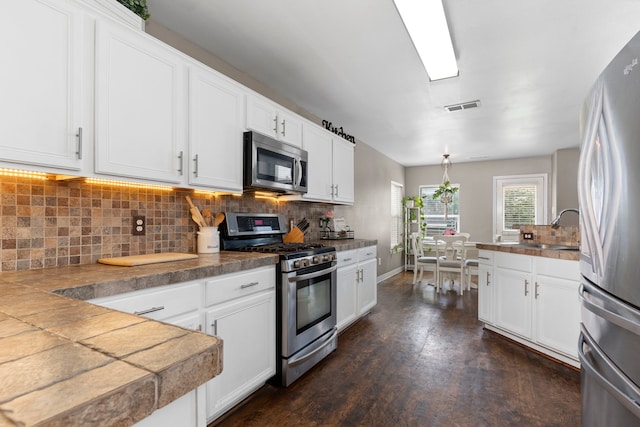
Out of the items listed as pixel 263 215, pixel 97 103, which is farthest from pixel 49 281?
pixel 263 215

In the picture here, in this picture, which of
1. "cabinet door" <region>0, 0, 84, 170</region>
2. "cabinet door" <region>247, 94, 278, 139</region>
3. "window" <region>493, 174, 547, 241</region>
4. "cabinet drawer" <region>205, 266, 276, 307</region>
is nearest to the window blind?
"window" <region>493, 174, 547, 241</region>

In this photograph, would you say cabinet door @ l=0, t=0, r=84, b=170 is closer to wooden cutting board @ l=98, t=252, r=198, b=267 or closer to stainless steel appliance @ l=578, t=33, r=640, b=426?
wooden cutting board @ l=98, t=252, r=198, b=267

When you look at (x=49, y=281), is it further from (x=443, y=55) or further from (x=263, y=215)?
(x=443, y=55)

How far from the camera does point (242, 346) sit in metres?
1.95

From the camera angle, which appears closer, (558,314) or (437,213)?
(558,314)

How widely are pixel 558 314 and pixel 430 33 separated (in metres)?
2.37

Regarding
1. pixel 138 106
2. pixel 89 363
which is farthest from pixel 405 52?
pixel 89 363

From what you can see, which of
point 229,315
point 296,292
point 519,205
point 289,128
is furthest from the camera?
point 519,205

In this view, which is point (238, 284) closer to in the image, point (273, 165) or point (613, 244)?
point (273, 165)

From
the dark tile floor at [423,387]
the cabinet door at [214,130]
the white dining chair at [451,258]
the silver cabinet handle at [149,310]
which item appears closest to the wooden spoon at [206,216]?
the cabinet door at [214,130]

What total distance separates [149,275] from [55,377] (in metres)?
1.06

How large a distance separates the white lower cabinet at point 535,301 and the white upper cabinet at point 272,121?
2.29m

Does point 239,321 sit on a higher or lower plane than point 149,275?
lower

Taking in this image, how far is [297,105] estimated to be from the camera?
380 cm
